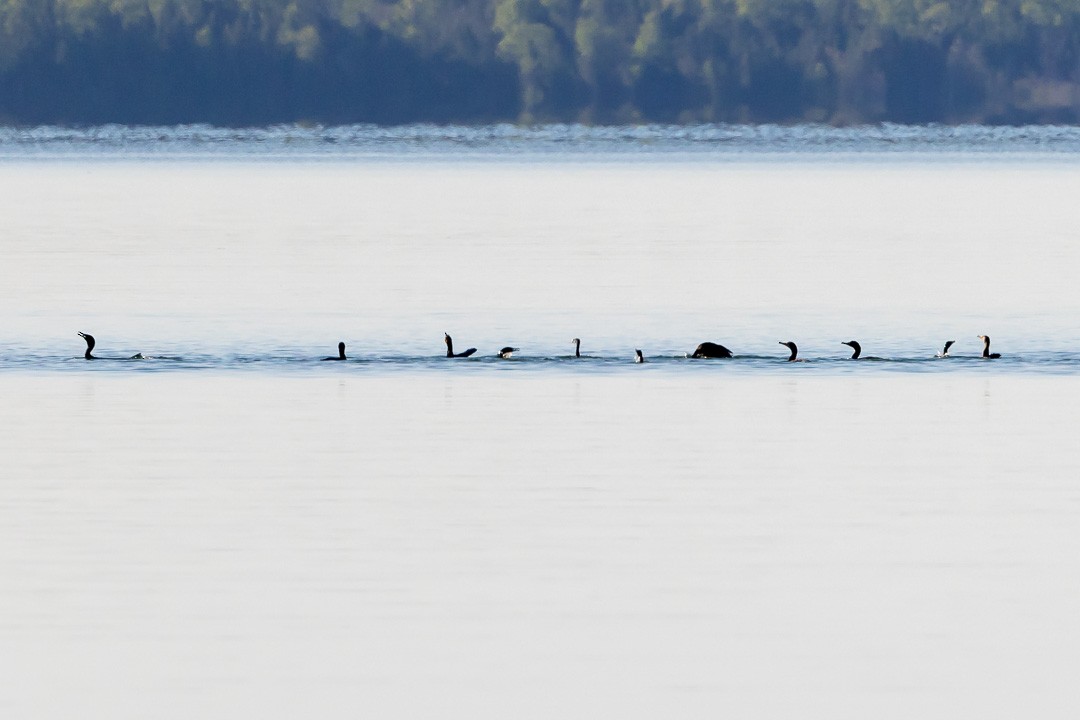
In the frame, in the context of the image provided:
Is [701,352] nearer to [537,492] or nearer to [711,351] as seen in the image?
[711,351]

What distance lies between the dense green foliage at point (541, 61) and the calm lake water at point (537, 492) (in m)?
125

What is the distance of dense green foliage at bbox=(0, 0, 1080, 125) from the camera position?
166 m

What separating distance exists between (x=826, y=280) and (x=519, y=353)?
45.8 ft

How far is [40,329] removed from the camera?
30656mm

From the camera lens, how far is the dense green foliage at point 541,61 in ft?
546

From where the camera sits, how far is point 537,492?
1709cm

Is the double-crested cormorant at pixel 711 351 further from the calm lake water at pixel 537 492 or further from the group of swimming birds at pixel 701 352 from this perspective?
the calm lake water at pixel 537 492

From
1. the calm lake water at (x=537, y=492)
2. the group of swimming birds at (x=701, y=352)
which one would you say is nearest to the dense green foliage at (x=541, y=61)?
the calm lake water at (x=537, y=492)

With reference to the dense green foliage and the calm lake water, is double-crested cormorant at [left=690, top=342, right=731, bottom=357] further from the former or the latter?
the dense green foliage

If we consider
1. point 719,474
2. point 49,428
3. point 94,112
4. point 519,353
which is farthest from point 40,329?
point 94,112

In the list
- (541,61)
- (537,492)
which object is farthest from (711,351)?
(541,61)

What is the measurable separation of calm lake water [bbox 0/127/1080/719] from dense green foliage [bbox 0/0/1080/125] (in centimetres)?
12475

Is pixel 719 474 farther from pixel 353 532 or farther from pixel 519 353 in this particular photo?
pixel 519 353

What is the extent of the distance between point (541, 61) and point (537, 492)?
155 metres
